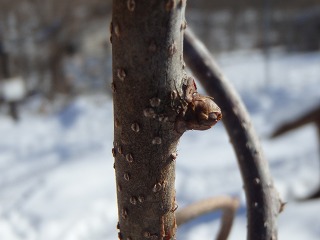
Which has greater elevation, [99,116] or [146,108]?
[99,116]

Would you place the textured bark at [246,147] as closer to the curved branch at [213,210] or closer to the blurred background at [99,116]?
the curved branch at [213,210]

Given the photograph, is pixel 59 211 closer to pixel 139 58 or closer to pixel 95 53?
pixel 139 58

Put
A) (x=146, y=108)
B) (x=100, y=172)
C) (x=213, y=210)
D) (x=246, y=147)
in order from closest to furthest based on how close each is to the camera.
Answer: (x=146, y=108)
(x=246, y=147)
(x=213, y=210)
(x=100, y=172)

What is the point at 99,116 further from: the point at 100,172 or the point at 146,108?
the point at 146,108

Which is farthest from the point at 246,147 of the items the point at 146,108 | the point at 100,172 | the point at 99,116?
the point at 99,116

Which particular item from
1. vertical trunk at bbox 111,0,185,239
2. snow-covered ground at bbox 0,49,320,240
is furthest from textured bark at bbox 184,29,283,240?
snow-covered ground at bbox 0,49,320,240

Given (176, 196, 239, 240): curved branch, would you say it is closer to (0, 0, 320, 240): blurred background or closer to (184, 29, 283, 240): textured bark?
(184, 29, 283, 240): textured bark
